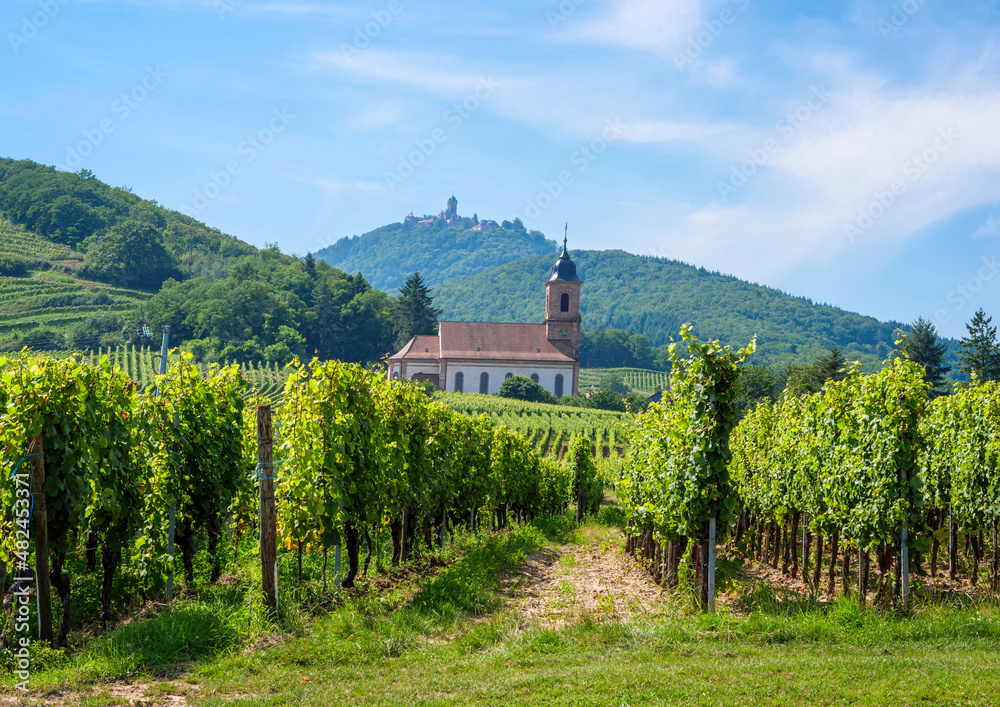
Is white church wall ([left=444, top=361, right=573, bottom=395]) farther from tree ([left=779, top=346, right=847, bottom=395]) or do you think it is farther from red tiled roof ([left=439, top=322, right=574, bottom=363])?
tree ([left=779, top=346, right=847, bottom=395])

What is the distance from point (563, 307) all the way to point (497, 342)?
866cm

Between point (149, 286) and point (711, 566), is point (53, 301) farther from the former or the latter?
point (711, 566)

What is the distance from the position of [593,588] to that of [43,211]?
117771 millimetres

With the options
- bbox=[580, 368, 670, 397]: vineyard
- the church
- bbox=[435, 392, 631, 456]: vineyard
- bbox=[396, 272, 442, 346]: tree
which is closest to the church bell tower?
the church

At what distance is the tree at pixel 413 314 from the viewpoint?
9631 centimetres

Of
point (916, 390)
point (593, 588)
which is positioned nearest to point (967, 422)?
point (916, 390)

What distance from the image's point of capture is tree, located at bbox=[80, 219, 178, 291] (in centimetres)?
9169

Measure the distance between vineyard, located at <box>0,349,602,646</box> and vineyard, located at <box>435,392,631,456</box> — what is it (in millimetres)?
33603

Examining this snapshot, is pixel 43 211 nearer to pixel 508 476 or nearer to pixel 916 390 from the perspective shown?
pixel 508 476

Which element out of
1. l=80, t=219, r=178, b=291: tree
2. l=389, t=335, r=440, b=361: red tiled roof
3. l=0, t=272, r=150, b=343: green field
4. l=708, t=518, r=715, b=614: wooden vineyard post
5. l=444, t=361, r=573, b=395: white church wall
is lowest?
l=708, t=518, r=715, b=614: wooden vineyard post

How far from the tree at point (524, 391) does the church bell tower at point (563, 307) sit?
717cm

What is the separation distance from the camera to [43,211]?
10244 cm

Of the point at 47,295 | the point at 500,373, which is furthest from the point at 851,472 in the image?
the point at 47,295

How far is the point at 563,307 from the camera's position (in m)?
79.1
